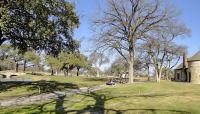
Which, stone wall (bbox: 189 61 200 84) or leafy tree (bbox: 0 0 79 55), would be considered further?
stone wall (bbox: 189 61 200 84)

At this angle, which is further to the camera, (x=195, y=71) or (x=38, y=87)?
(x=195, y=71)

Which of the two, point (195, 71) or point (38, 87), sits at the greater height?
point (195, 71)

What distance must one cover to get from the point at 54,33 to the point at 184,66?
51.0 metres

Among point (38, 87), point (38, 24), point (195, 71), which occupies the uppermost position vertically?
point (38, 24)

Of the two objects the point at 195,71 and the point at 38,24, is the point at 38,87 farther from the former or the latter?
the point at 195,71

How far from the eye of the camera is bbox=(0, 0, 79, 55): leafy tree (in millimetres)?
32469

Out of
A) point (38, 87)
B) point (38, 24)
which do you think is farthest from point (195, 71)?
point (38, 24)

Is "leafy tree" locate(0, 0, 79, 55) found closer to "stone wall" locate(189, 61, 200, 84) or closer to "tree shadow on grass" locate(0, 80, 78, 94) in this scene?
"tree shadow on grass" locate(0, 80, 78, 94)

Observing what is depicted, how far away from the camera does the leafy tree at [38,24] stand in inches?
1278

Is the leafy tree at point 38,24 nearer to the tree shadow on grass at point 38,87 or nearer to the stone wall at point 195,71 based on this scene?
the tree shadow on grass at point 38,87

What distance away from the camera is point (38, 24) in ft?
112

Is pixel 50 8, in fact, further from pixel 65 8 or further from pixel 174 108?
pixel 174 108

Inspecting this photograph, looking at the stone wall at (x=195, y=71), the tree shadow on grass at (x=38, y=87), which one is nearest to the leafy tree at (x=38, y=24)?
the tree shadow on grass at (x=38, y=87)

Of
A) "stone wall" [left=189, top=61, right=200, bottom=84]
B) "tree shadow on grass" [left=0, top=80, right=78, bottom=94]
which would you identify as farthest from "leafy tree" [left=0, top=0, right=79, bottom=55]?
"stone wall" [left=189, top=61, right=200, bottom=84]
